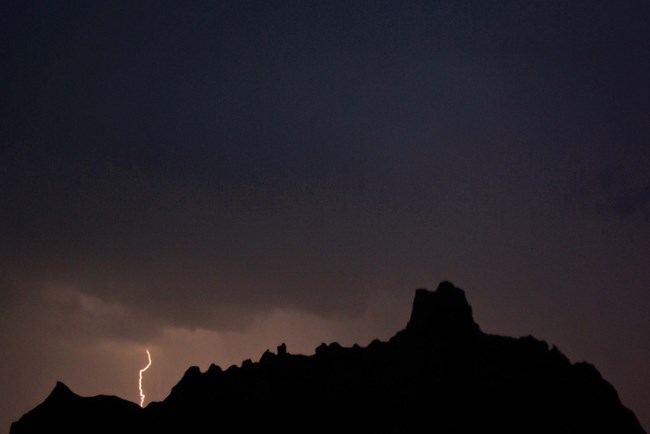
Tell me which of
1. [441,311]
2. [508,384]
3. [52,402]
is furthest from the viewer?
[441,311]

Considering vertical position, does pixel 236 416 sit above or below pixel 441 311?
below

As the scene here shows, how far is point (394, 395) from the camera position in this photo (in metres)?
78.2

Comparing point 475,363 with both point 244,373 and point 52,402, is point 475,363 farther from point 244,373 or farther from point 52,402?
point 52,402

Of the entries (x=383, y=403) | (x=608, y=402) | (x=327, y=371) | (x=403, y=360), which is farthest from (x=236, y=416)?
(x=608, y=402)

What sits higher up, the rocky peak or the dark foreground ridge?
the rocky peak

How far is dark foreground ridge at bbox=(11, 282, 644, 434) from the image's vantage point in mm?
75000

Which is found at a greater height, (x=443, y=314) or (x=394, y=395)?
(x=443, y=314)

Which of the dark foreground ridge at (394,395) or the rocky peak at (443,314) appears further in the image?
the rocky peak at (443,314)

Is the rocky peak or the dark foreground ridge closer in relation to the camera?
the dark foreground ridge

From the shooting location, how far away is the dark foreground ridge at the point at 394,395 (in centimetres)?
7500

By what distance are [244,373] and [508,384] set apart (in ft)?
126

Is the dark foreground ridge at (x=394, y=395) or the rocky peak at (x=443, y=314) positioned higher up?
the rocky peak at (x=443, y=314)

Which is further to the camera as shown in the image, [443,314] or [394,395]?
[443,314]

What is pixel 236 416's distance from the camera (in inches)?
3078
